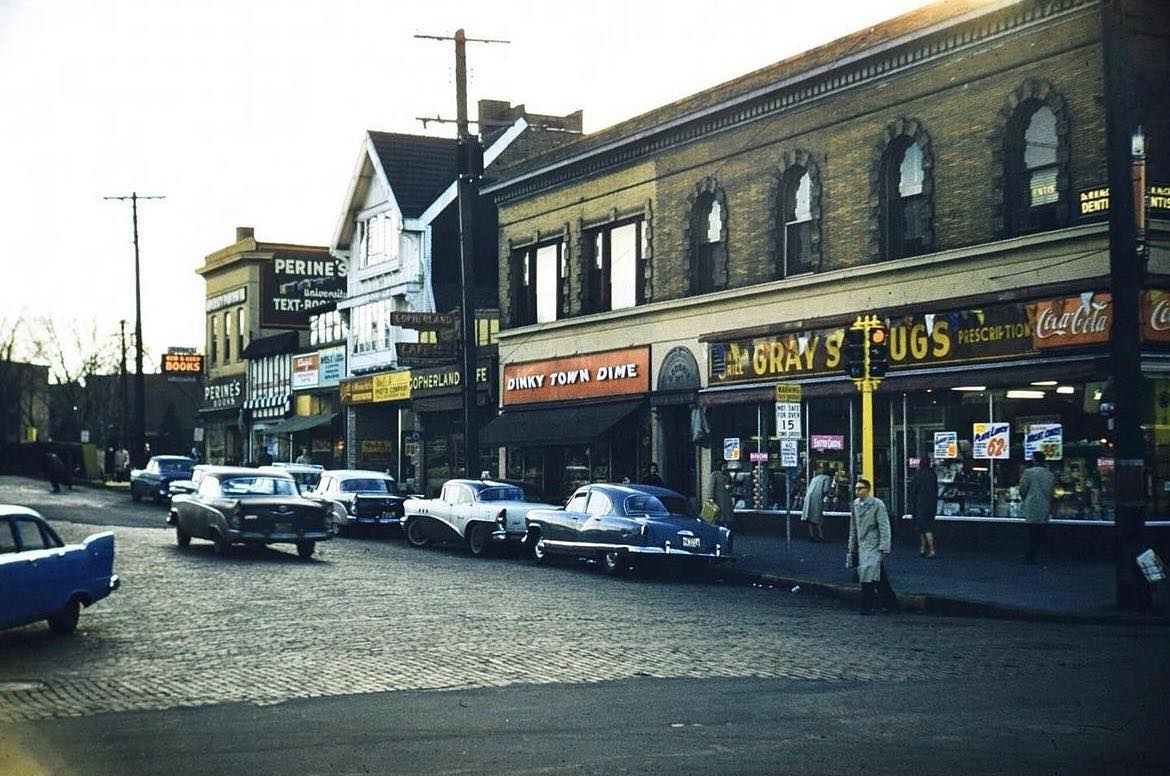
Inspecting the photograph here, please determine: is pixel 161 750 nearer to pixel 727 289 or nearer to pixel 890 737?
pixel 890 737

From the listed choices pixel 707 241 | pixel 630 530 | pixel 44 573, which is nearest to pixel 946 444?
pixel 630 530

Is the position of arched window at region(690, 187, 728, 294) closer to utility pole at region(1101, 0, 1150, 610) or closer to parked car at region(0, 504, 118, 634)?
utility pole at region(1101, 0, 1150, 610)

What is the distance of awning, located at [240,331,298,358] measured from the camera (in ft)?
208

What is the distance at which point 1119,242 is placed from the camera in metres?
18.4

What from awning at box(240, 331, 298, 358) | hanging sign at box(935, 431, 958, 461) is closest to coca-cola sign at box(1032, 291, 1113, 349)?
hanging sign at box(935, 431, 958, 461)

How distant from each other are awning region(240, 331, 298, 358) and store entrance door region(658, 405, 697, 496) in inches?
1236

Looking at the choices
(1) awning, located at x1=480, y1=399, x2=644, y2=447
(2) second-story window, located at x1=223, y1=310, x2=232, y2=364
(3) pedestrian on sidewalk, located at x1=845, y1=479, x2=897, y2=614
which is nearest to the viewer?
(3) pedestrian on sidewalk, located at x1=845, y1=479, x2=897, y2=614

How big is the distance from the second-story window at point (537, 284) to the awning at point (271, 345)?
22.9 m

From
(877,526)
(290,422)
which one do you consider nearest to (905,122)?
(877,526)

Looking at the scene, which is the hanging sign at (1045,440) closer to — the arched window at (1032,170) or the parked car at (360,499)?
the arched window at (1032,170)

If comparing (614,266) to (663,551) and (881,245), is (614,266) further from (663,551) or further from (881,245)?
(663,551)

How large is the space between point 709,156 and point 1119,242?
16.3 meters

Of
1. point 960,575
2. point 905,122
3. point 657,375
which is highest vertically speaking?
point 905,122

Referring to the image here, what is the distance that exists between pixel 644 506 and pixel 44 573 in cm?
1058
